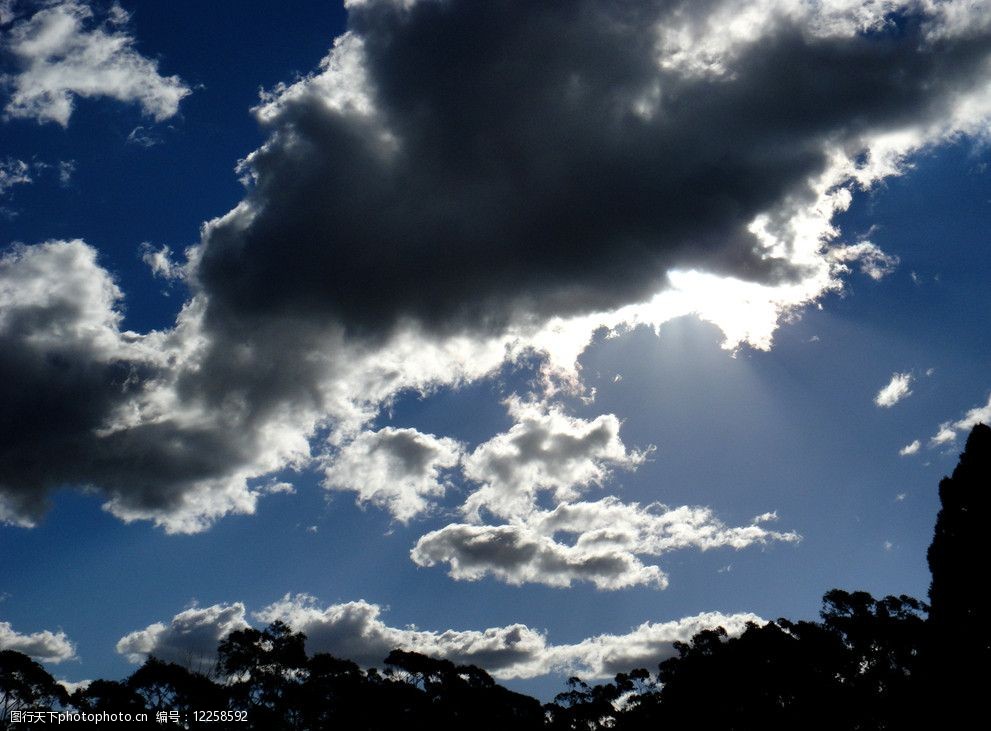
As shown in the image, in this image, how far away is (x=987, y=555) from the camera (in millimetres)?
32719

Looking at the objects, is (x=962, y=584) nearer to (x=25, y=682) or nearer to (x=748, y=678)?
(x=748, y=678)

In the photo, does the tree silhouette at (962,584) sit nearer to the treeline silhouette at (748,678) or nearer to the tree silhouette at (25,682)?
the treeline silhouette at (748,678)

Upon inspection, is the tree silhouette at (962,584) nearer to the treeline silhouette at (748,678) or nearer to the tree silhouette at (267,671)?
the treeline silhouette at (748,678)

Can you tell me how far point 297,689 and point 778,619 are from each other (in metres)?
44.3

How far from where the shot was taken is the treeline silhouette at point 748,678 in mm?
33844

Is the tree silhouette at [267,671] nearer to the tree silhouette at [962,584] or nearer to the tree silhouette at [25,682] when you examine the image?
the tree silhouette at [25,682]

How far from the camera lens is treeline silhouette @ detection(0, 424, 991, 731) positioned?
3384 cm

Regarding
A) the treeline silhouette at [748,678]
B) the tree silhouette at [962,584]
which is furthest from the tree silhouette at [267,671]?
the tree silhouette at [962,584]

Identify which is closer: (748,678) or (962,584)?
(962,584)

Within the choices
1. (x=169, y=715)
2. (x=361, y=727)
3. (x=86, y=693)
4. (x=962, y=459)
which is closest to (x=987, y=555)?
(x=962, y=459)

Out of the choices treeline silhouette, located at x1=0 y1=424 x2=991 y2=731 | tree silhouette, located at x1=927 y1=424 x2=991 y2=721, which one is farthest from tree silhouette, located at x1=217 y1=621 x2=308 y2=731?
tree silhouette, located at x1=927 y1=424 x2=991 y2=721

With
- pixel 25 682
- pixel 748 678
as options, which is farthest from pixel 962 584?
pixel 25 682

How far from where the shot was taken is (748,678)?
192 ft

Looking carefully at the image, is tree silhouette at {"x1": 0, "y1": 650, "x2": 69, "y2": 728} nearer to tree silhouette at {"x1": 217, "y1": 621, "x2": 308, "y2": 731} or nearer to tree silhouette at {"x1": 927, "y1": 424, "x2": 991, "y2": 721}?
tree silhouette at {"x1": 217, "y1": 621, "x2": 308, "y2": 731}
